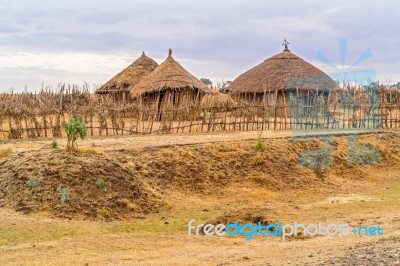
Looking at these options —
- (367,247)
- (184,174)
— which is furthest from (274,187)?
(367,247)

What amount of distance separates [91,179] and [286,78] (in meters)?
21.4

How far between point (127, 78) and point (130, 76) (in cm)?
23

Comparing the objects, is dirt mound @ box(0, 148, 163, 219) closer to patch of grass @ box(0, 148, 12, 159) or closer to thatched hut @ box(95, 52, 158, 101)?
patch of grass @ box(0, 148, 12, 159)

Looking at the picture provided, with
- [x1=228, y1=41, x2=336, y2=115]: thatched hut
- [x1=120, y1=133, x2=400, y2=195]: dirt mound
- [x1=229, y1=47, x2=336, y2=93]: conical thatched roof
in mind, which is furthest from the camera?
[x1=229, y1=47, x2=336, y2=93]: conical thatched roof

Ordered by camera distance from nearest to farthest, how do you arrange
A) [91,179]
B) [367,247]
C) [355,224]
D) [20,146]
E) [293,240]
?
[367,247] → [293,240] → [355,224] → [91,179] → [20,146]

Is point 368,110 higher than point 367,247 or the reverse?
higher

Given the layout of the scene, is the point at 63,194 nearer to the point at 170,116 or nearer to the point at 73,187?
the point at 73,187

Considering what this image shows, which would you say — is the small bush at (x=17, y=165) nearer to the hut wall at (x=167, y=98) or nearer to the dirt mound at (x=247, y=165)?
the dirt mound at (x=247, y=165)

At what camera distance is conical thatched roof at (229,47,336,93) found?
3367 centimetres

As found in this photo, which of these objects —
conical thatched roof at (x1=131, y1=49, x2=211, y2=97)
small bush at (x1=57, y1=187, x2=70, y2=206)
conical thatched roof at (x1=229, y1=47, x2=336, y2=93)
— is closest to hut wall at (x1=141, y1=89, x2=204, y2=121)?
conical thatched roof at (x1=131, y1=49, x2=211, y2=97)

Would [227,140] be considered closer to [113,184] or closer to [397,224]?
[113,184]

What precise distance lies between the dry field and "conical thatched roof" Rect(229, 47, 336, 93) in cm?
1212

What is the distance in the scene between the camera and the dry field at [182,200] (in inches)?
377

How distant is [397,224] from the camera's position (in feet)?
36.9
